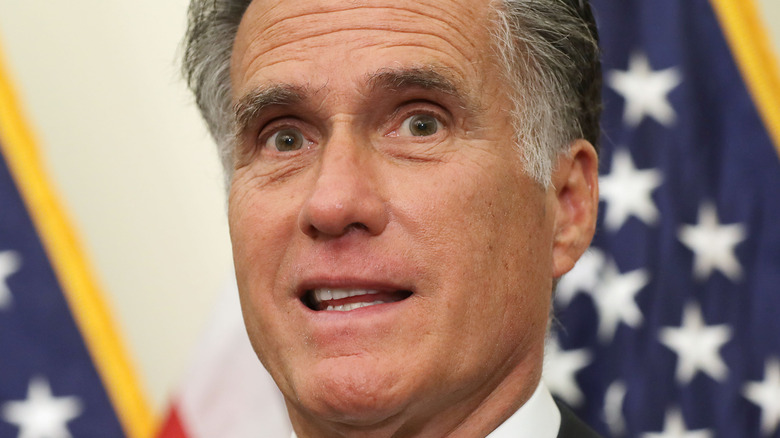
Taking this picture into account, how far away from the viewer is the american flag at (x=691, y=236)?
8.85 feet

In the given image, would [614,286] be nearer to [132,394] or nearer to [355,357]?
[355,357]

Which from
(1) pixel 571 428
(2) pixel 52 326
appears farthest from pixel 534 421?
(2) pixel 52 326

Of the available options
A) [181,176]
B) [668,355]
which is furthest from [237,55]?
[668,355]

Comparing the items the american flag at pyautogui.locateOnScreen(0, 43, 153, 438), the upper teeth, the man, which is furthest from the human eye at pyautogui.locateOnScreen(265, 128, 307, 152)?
the american flag at pyautogui.locateOnScreen(0, 43, 153, 438)

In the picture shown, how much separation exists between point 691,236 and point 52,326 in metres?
2.16

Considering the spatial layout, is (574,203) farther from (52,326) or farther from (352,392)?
(52,326)

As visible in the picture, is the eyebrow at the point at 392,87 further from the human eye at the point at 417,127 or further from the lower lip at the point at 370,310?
the lower lip at the point at 370,310

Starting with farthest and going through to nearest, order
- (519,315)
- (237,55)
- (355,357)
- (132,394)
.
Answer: (132,394) → (237,55) → (519,315) → (355,357)

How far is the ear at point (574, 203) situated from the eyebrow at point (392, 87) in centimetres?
35

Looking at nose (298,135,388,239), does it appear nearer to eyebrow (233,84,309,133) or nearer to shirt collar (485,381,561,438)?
eyebrow (233,84,309,133)

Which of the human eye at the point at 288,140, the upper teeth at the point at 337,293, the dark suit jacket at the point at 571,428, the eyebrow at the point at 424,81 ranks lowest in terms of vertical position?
the dark suit jacket at the point at 571,428

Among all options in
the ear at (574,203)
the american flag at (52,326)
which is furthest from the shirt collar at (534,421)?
the american flag at (52,326)

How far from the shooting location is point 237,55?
6.79ft

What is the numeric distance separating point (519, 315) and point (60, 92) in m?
2.25
